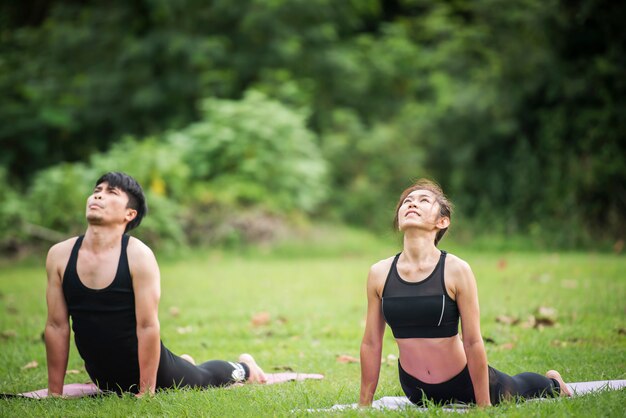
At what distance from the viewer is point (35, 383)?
4922 mm

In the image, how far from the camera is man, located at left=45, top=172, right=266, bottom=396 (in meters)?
4.05

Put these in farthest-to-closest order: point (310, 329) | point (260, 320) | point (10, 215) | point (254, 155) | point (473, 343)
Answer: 1. point (254, 155)
2. point (10, 215)
3. point (260, 320)
4. point (310, 329)
5. point (473, 343)

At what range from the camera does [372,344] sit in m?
3.80

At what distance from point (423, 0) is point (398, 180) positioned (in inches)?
319

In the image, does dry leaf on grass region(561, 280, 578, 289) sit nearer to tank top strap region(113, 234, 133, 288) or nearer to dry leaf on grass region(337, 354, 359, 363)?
dry leaf on grass region(337, 354, 359, 363)

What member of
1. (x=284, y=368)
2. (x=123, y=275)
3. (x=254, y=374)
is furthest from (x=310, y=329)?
(x=123, y=275)

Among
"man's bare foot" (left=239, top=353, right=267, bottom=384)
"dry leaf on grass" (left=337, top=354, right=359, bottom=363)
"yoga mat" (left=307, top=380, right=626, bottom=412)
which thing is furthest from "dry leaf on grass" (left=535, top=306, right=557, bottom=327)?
"man's bare foot" (left=239, top=353, right=267, bottom=384)

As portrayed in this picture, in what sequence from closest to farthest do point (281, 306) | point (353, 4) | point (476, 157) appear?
point (281, 306) → point (476, 157) → point (353, 4)

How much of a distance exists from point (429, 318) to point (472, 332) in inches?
9.1

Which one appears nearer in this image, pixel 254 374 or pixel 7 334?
pixel 254 374

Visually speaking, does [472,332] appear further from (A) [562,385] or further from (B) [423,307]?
(A) [562,385]

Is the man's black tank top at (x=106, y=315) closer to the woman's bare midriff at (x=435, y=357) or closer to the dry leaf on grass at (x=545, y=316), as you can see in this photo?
the woman's bare midriff at (x=435, y=357)

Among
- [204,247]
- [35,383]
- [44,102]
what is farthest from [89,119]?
[35,383]

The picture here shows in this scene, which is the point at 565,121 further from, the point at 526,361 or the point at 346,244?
the point at 526,361
